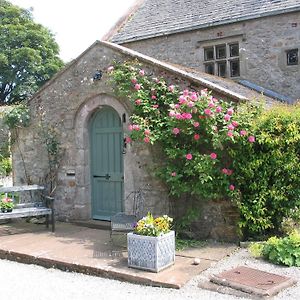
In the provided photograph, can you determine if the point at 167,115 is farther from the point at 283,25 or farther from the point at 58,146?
the point at 283,25

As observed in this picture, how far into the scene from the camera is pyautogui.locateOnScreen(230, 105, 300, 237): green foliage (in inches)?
253

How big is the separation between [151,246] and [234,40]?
26.5 feet

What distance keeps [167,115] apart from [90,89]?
2016mm

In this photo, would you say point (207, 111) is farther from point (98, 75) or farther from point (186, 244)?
point (98, 75)

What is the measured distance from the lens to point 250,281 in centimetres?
495

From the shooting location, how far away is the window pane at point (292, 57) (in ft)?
35.8

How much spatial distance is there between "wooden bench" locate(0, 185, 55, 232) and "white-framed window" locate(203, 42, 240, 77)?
6345mm

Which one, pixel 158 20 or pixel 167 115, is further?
pixel 158 20

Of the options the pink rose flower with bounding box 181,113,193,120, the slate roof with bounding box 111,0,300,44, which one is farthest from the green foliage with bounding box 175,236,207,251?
the slate roof with bounding box 111,0,300,44

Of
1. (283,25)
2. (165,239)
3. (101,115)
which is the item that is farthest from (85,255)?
(283,25)

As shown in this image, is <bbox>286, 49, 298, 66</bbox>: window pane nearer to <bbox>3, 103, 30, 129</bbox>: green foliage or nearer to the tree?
<bbox>3, 103, 30, 129</bbox>: green foliage

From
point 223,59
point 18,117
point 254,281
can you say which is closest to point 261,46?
point 223,59

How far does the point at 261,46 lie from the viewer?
11.3 metres

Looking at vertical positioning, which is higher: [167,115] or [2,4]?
[2,4]
